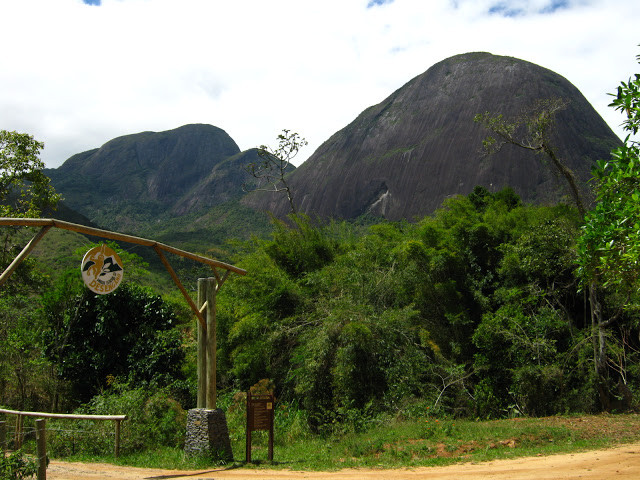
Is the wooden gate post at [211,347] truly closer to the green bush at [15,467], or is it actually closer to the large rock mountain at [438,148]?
the green bush at [15,467]

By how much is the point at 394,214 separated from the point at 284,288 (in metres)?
37.1

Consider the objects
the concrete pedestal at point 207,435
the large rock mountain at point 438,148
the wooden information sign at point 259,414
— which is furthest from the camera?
the large rock mountain at point 438,148

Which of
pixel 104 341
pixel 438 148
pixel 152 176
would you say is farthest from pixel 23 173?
pixel 152 176

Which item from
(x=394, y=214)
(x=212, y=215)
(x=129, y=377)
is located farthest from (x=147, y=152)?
(x=129, y=377)

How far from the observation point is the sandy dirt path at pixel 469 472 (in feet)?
21.5

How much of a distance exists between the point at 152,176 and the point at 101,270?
4654 inches

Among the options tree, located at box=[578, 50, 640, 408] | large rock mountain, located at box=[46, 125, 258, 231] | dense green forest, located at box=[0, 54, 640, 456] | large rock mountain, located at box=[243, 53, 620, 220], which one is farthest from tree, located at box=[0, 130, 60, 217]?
large rock mountain, located at box=[46, 125, 258, 231]

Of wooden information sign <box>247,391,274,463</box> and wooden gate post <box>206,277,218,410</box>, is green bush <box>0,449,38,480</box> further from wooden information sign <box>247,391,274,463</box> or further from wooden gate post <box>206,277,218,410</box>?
wooden information sign <box>247,391,274,463</box>

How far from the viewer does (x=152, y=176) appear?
118625 mm

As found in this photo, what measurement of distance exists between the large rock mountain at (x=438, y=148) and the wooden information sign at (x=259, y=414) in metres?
28.6

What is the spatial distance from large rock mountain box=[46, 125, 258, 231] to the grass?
70.2 metres

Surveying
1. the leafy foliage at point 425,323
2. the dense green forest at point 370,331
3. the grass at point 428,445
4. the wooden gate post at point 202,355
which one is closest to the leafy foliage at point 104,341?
the dense green forest at point 370,331

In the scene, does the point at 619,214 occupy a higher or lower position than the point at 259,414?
higher

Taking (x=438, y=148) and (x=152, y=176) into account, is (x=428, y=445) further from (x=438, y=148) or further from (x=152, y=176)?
(x=152, y=176)
